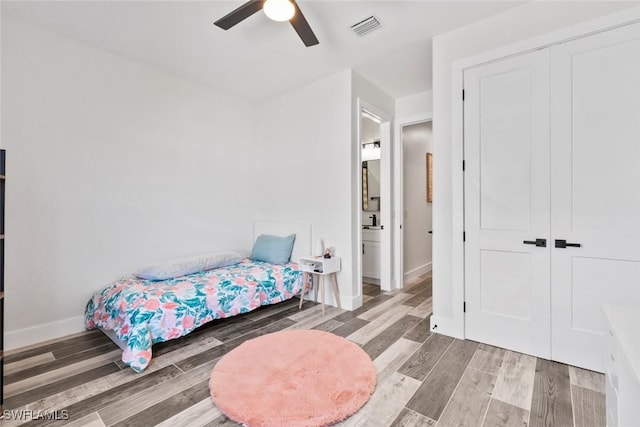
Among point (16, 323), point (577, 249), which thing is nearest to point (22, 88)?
point (16, 323)

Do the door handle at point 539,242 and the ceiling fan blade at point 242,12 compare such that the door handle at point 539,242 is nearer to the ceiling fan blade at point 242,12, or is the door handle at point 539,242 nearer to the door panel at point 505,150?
the door panel at point 505,150

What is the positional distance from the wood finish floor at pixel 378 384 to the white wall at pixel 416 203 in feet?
6.54

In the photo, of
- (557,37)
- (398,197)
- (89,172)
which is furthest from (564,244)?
(89,172)

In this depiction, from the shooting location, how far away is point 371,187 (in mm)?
5082

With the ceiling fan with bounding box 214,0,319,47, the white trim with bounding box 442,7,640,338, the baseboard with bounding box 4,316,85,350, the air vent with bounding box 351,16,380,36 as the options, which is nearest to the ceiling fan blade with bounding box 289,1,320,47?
the ceiling fan with bounding box 214,0,319,47

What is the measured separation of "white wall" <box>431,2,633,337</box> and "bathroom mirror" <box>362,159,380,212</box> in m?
2.22

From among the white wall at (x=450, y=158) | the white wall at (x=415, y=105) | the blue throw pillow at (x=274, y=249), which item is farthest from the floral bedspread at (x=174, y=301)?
the white wall at (x=415, y=105)

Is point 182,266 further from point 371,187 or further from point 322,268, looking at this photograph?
point 371,187

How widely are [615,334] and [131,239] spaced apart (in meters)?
3.72

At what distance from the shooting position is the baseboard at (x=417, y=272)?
461 centimetres

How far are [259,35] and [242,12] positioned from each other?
70 cm

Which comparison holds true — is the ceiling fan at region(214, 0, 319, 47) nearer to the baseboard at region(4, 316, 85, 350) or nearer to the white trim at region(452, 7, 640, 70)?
the white trim at region(452, 7, 640, 70)

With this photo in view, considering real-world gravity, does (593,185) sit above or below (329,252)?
above

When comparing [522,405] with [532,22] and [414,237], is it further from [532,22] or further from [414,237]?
[414,237]
